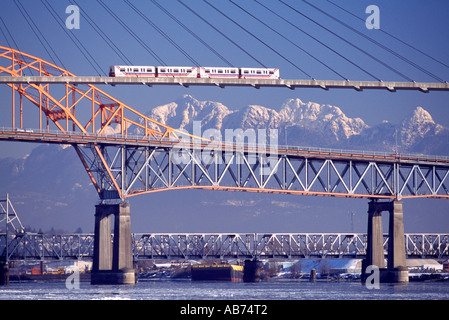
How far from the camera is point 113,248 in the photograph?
175500mm

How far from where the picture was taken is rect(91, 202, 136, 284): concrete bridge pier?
173 metres

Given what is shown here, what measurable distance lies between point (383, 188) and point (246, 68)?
2070 inches

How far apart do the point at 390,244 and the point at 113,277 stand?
50362 mm

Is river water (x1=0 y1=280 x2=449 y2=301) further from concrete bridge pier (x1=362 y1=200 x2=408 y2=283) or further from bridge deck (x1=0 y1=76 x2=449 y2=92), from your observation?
concrete bridge pier (x1=362 y1=200 x2=408 y2=283)

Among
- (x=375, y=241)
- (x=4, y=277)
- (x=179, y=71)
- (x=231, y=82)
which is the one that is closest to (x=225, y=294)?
(x=179, y=71)

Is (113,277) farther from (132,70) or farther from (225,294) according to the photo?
(225,294)

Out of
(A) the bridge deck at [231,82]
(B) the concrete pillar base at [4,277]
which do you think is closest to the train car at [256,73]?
(A) the bridge deck at [231,82]

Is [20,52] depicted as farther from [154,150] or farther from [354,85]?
[354,85]

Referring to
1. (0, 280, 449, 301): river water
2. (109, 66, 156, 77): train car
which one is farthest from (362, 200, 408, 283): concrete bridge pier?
(109, 66, 156, 77): train car

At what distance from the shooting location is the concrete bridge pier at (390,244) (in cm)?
18612

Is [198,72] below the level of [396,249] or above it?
above

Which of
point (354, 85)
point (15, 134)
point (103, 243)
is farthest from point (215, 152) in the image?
point (354, 85)

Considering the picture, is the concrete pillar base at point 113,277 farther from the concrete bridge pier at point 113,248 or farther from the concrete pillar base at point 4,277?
the concrete pillar base at point 4,277
